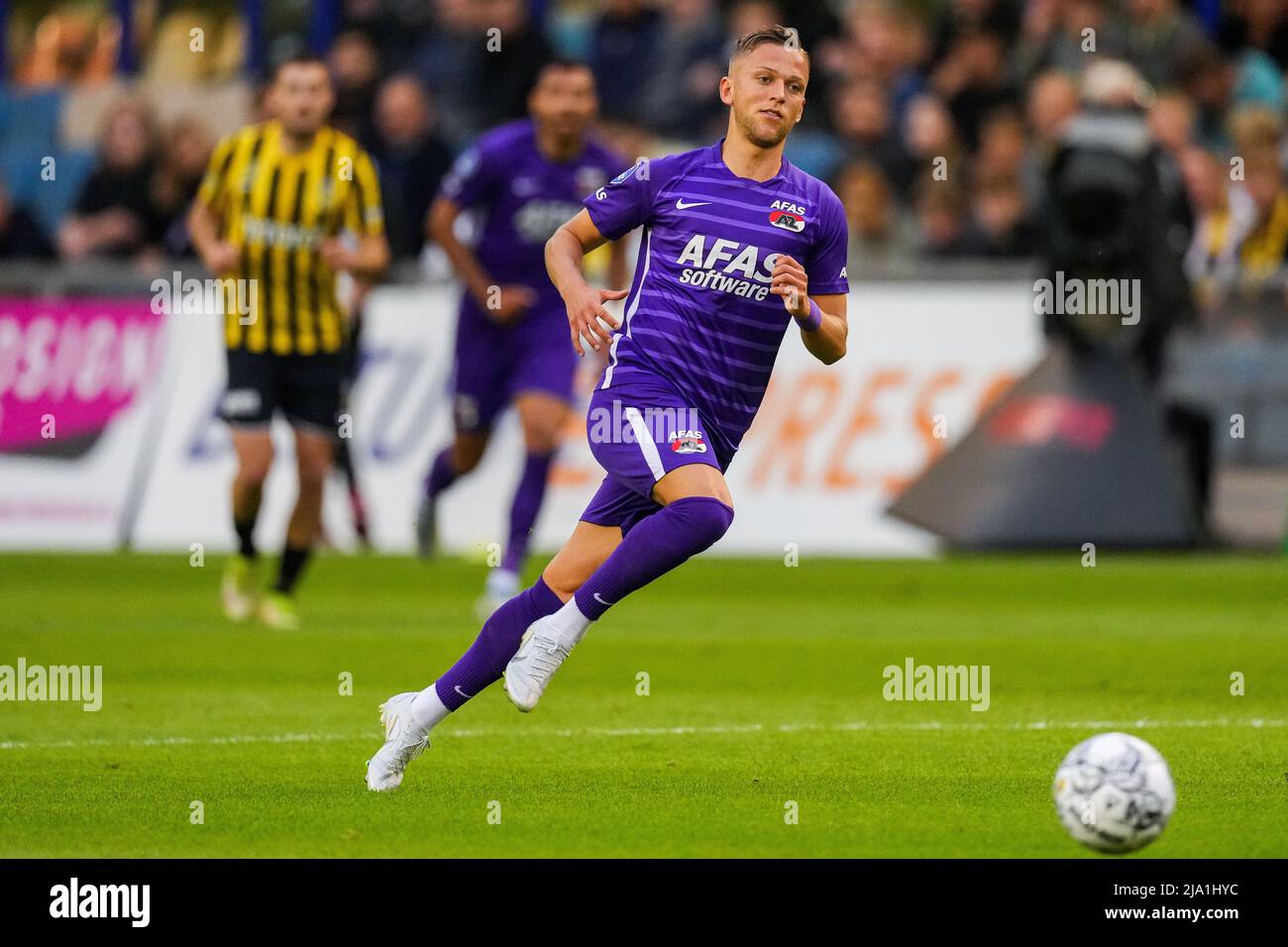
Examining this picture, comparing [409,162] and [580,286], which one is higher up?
Result: [409,162]

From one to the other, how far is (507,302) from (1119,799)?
294 inches

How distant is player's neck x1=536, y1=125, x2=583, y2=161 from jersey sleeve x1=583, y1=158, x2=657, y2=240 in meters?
5.66

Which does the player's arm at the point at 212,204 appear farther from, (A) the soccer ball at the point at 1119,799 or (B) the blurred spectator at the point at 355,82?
(B) the blurred spectator at the point at 355,82

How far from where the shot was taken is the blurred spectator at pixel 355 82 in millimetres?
19562

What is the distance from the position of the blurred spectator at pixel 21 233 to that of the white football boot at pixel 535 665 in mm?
13403

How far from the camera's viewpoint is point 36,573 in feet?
49.0

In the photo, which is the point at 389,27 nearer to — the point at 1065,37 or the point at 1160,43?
the point at 1065,37

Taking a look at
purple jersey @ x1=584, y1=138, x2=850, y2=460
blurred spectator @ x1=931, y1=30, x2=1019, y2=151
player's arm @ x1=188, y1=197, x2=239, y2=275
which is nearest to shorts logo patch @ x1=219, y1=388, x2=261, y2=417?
player's arm @ x1=188, y1=197, x2=239, y2=275

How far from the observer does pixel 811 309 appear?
6945 mm

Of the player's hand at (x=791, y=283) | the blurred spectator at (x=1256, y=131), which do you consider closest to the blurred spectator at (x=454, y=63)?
the blurred spectator at (x=1256, y=131)

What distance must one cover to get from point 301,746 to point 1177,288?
958cm

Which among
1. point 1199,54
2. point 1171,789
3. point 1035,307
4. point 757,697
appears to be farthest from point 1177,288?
point 1171,789

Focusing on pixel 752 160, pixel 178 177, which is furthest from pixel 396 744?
pixel 178 177

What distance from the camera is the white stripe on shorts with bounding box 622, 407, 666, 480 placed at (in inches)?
276
